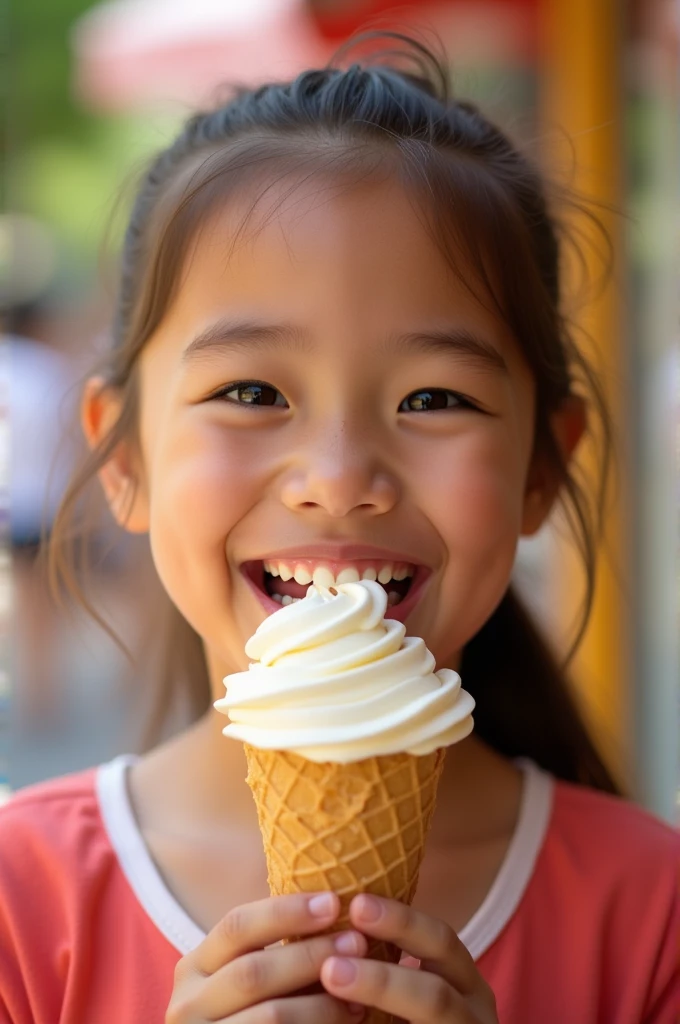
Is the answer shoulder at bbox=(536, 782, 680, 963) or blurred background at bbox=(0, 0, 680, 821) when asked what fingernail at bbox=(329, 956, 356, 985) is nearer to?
shoulder at bbox=(536, 782, 680, 963)

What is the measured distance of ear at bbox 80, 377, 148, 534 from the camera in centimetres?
221

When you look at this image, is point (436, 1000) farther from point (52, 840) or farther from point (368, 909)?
point (52, 840)

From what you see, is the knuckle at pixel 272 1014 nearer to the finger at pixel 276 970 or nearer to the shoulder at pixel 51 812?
the finger at pixel 276 970

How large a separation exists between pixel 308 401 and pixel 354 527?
22cm

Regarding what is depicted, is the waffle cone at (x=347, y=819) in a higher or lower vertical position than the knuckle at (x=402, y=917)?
higher

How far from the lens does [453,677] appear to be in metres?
1.48

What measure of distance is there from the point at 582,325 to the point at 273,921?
3449 millimetres

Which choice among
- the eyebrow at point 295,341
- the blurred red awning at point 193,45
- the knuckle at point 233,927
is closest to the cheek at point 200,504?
the eyebrow at point 295,341

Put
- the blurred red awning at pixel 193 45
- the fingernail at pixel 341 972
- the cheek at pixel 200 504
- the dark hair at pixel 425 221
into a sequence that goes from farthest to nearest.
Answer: the blurred red awning at pixel 193 45
the dark hair at pixel 425 221
the cheek at pixel 200 504
the fingernail at pixel 341 972

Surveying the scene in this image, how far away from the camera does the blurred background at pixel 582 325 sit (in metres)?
3.16

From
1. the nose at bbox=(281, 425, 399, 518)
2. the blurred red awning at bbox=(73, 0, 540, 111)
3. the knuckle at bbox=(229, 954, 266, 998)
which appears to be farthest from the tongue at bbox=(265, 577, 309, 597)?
the blurred red awning at bbox=(73, 0, 540, 111)

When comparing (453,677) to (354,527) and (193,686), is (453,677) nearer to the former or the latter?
(354,527)

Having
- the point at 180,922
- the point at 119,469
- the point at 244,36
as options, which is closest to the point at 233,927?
the point at 180,922

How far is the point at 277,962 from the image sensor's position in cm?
135
